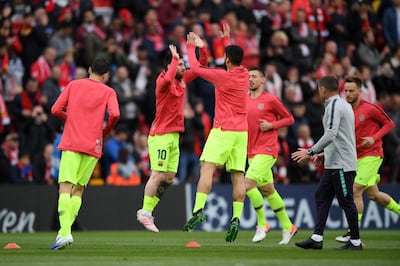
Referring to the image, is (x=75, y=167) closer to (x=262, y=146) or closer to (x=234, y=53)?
(x=234, y=53)

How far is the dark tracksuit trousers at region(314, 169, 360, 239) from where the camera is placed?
15.3 m

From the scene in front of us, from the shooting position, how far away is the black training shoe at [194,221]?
1575 cm

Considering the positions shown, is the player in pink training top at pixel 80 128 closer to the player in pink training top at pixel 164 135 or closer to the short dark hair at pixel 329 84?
the player in pink training top at pixel 164 135

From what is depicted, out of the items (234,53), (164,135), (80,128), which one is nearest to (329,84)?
(234,53)

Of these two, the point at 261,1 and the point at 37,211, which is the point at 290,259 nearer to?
the point at 37,211

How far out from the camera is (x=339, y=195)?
1534cm

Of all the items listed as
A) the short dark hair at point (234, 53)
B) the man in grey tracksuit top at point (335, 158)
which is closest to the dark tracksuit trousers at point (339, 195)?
the man in grey tracksuit top at point (335, 158)

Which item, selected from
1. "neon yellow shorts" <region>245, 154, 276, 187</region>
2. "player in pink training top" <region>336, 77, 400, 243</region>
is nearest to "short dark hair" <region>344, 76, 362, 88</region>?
"player in pink training top" <region>336, 77, 400, 243</region>

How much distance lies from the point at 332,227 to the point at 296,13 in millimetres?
6724

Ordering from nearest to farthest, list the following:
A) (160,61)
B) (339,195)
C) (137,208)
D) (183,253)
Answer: (183,253) < (339,195) < (137,208) < (160,61)

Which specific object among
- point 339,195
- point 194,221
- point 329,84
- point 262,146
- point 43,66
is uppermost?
point 43,66

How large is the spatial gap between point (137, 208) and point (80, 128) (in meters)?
8.84

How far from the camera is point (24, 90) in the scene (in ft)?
81.9

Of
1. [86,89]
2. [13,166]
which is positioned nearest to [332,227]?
[13,166]
